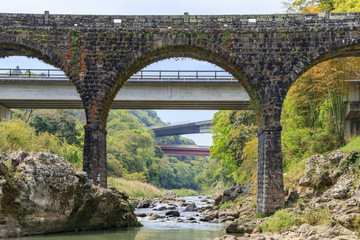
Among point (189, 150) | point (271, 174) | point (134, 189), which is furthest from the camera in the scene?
point (189, 150)

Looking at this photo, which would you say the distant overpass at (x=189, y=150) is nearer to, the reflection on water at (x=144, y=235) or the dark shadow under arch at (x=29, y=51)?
the dark shadow under arch at (x=29, y=51)

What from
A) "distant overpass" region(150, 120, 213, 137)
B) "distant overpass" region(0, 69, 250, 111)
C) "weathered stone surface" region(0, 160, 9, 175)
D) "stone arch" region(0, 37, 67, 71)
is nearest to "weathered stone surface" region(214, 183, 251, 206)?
"distant overpass" region(0, 69, 250, 111)

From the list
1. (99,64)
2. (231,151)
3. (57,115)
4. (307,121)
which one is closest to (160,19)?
(99,64)

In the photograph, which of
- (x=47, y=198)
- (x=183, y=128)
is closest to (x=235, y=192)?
(x=47, y=198)

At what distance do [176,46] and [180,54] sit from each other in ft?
2.59

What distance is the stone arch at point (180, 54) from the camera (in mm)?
17969

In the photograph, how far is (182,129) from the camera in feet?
304

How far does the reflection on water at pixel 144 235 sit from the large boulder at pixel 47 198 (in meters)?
0.51

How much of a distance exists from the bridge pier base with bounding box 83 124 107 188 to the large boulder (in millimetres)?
941

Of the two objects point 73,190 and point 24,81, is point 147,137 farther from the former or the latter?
point 73,190

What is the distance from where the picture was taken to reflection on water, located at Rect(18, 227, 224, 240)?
14.5 m

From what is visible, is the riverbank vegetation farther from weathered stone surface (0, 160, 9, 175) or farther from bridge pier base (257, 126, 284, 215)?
bridge pier base (257, 126, 284, 215)

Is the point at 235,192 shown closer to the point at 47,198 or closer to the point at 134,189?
the point at 47,198

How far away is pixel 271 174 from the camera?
56.0ft
